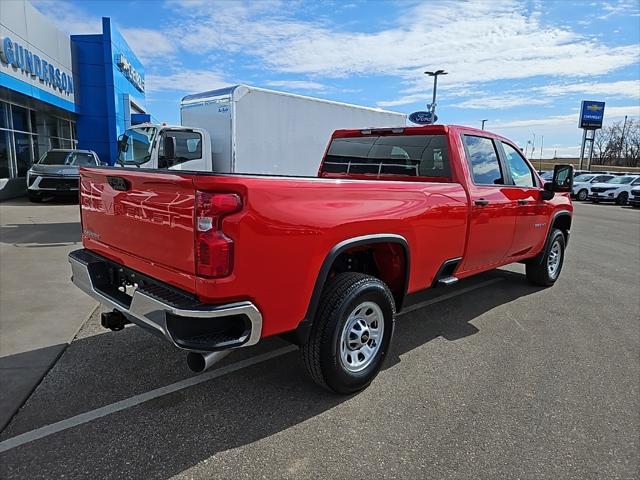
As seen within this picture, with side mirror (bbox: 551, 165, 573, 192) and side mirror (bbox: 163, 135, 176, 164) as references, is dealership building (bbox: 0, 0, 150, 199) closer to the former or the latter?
side mirror (bbox: 163, 135, 176, 164)

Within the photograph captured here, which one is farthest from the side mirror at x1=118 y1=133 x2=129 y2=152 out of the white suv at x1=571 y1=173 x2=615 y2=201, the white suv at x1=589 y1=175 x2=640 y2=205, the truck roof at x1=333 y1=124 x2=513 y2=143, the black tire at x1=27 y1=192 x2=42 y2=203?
the white suv at x1=571 y1=173 x2=615 y2=201

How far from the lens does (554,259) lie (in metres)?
6.62

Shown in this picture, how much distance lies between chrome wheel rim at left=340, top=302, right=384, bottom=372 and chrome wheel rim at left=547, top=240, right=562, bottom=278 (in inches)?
156

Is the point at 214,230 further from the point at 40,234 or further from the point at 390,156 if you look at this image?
the point at 40,234

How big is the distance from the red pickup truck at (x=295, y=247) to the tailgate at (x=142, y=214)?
0.4 inches

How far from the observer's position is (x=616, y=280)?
7203 mm

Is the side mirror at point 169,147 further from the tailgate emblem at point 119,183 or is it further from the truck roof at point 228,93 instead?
the tailgate emblem at point 119,183

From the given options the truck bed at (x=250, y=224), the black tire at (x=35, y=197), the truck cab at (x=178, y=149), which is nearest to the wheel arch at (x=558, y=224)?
the truck bed at (x=250, y=224)

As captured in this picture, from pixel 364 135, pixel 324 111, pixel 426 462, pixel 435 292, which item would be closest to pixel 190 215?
pixel 426 462

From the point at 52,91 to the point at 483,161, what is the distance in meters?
20.2

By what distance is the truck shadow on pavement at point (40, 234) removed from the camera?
869 centimetres

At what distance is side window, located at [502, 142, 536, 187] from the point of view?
5.36 m

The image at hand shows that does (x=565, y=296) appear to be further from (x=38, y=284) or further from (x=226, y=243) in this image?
(x=38, y=284)

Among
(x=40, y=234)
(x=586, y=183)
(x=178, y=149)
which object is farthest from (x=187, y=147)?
(x=586, y=183)
